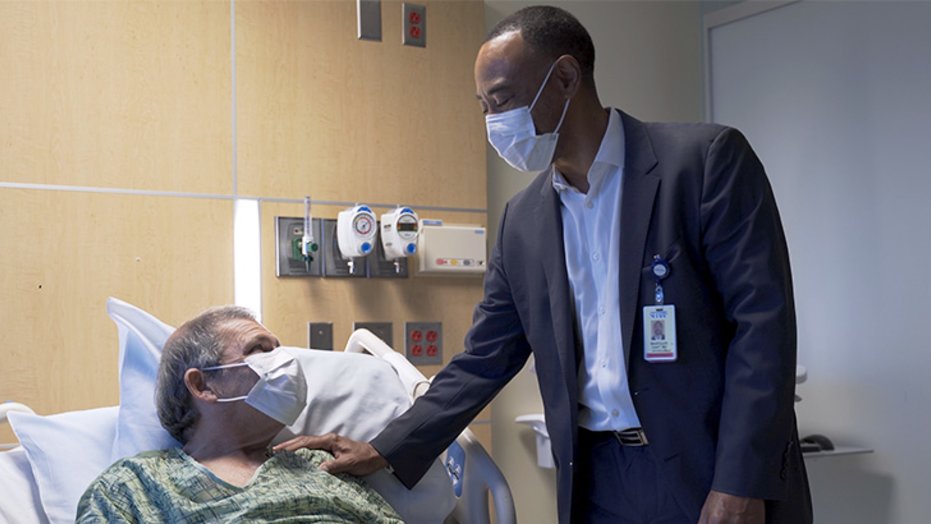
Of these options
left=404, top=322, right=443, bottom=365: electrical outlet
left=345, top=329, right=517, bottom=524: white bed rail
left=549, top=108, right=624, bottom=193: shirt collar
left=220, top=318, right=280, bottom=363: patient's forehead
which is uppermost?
left=549, top=108, right=624, bottom=193: shirt collar

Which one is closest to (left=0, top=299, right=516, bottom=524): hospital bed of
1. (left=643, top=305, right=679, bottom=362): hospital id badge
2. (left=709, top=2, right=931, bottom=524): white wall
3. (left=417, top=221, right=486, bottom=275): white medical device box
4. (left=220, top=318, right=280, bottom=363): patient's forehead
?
(left=220, top=318, right=280, bottom=363): patient's forehead

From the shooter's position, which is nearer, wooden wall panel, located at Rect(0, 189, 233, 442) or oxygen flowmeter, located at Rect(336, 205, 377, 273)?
wooden wall panel, located at Rect(0, 189, 233, 442)

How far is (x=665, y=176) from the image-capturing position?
80.2 inches

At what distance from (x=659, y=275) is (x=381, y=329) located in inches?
62.2

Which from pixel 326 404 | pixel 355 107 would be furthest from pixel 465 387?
pixel 355 107

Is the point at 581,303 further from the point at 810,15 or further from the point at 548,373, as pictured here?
the point at 810,15

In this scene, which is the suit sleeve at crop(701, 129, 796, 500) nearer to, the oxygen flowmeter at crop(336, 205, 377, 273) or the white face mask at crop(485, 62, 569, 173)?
the white face mask at crop(485, 62, 569, 173)

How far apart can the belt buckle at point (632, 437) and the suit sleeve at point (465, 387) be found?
367 mm

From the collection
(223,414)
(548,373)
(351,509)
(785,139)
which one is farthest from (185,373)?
(785,139)

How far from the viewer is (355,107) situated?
3.41 meters

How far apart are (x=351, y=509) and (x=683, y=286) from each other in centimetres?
79

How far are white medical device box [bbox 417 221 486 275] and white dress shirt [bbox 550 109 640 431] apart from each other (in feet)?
4.24

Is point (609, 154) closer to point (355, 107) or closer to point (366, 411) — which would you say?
point (366, 411)

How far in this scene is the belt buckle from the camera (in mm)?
2027
